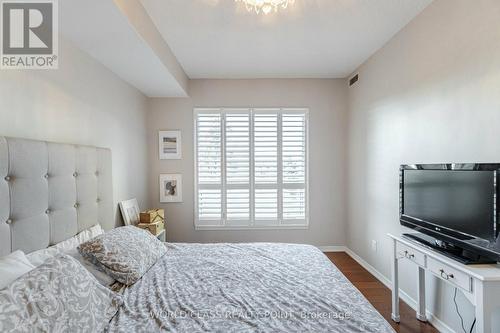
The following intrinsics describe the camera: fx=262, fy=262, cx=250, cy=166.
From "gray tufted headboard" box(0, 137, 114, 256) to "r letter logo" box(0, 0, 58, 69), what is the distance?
1.73ft

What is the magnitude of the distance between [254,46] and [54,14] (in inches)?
69.6

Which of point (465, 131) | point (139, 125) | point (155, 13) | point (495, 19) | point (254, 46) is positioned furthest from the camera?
point (139, 125)

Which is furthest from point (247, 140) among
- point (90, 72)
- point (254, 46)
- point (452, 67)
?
point (452, 67)

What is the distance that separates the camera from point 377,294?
2688mm

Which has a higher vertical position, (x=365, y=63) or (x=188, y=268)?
(x=365, y=63)

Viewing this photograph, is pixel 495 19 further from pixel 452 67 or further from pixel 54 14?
pixel 54 14

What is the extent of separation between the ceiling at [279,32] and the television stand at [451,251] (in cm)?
189

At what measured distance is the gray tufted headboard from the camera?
1.36m

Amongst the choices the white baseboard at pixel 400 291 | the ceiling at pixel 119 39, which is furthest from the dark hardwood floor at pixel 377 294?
the ceiling at pixel 119 39

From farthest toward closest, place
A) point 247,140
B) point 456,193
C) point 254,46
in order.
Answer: point 247,140 < point 254,46 < point 456,193

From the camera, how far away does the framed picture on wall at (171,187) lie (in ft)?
12.6

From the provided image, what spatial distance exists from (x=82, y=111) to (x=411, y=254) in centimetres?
287

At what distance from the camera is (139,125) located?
11.5 ft

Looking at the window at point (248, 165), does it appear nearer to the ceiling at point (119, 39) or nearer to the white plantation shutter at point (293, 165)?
the white plantation shutter at point (293, 165)
